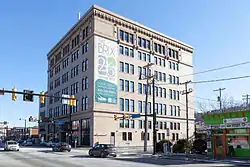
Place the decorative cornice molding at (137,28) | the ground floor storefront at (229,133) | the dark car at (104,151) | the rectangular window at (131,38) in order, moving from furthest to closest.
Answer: the rectangular window at (131,38) → the decorative cornice molding at (137,28) → the dark car at (104,151) → the ground floor storefront at (229,133)

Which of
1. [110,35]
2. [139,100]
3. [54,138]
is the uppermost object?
[110,35]

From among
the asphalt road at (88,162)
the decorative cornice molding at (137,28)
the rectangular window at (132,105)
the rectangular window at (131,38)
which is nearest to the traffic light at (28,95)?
the asphalt road at (88,162)

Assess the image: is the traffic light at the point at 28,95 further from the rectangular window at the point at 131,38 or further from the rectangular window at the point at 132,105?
the rectangular window at the point at 131,38

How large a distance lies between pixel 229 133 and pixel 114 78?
31.4 metres

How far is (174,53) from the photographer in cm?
7381

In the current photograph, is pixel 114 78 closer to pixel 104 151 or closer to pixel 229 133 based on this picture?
pixel 104 151

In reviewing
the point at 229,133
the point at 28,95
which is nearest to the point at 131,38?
the point at 229,133

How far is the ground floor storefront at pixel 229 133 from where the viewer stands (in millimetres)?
27422

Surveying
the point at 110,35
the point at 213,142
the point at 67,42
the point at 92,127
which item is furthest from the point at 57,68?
the point at 213,142

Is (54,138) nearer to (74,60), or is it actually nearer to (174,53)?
(74,60)

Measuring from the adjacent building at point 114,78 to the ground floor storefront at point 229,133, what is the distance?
26236mm

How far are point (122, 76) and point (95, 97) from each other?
878 centimetres

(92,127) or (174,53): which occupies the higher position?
(174,53)

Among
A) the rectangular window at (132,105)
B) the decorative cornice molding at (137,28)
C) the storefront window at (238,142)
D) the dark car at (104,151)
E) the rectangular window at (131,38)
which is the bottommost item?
the dark car at (104,151)
